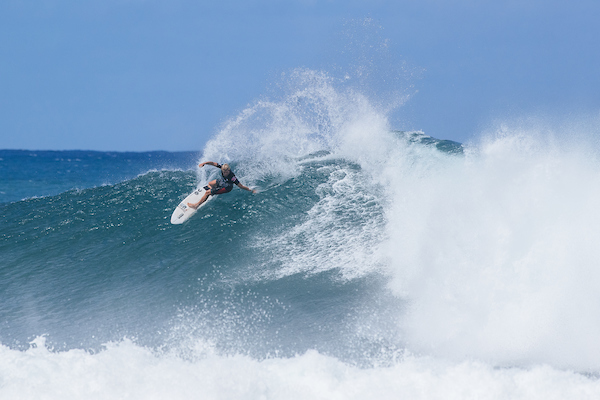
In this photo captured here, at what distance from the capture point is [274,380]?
5699mm

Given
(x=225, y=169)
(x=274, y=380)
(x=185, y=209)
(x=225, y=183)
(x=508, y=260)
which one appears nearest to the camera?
(x=274, y=380)

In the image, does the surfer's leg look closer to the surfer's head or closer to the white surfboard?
the white surfboard

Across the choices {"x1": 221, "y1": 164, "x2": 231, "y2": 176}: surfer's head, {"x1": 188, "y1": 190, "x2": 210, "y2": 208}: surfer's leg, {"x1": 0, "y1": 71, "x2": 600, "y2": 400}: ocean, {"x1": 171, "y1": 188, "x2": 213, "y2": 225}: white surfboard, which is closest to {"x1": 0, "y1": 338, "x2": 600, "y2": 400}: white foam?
{"x1": 0, "y1": 71, "x2": 600, "y2": 400}: ocean

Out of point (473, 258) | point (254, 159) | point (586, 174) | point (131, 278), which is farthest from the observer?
point (254, 159)

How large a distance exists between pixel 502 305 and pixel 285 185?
6.67m

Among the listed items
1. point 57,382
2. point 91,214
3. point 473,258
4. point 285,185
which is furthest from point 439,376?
point 91,214

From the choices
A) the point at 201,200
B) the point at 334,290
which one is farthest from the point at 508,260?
the point at 201,200

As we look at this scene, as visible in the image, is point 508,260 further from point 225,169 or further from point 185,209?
point 185,209

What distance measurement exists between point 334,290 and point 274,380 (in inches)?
99.3

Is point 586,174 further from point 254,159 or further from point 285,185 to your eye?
point 254,159

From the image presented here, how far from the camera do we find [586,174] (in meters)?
8.12

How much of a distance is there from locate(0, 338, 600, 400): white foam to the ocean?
2cm

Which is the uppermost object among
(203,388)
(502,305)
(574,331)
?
(502,305)

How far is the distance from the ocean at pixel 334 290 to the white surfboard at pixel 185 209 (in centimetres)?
23
